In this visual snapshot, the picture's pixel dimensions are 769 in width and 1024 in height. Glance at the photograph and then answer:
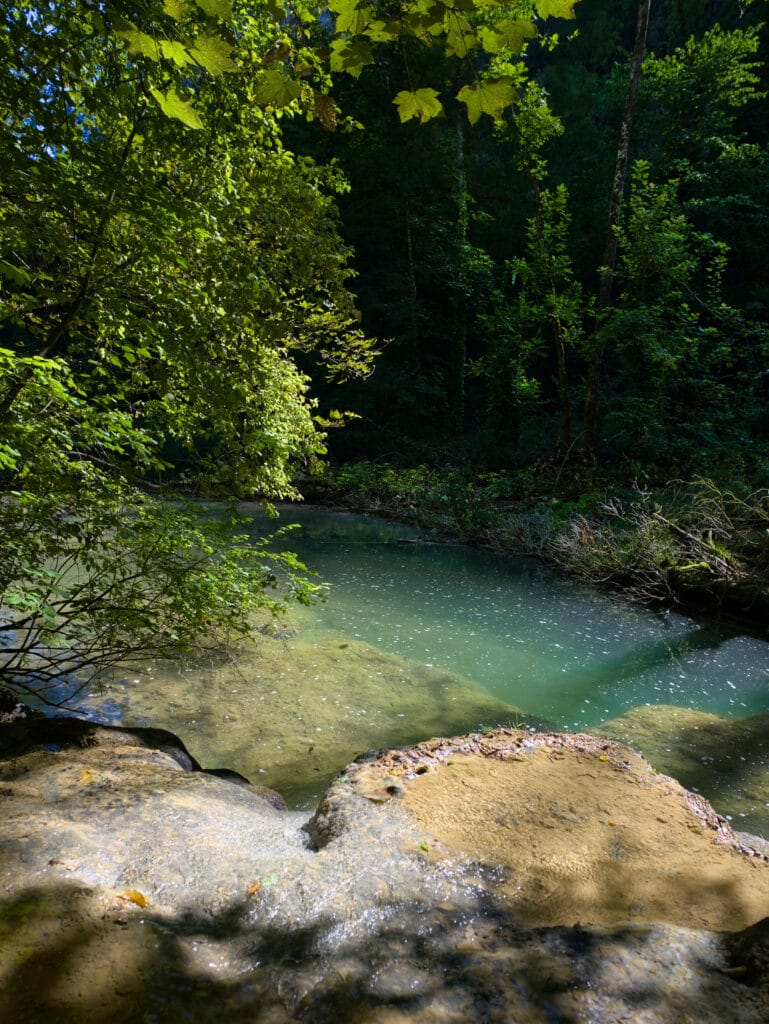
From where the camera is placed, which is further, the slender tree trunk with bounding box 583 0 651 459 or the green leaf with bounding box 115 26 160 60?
the slender tree trunk with bounding box 583 0 651 459

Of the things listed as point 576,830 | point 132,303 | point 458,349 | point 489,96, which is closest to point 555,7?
point 489,96

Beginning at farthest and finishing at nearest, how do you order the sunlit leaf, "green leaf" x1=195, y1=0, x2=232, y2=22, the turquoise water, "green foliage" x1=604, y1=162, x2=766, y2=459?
1. "green foliage" x1=604, y1=162, x2=766, y2=459
2. the turquoise water
3. the sunlit leaf
4. "green leaf" x1=195, y1=0, x2=232, y2=22

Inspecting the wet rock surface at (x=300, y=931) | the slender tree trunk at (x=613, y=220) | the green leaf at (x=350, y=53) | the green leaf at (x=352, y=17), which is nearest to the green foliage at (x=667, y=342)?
the slender tree trunk at (x=613, y=220)

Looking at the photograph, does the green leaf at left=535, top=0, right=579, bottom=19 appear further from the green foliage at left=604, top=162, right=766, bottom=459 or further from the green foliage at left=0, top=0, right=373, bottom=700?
the green foliage at left=604, top=162, right=766, bottom=459

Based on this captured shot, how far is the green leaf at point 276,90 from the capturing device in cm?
161

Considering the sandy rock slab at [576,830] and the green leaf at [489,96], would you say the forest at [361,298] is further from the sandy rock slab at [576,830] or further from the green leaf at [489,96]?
the sandy rock slab at [576,830]

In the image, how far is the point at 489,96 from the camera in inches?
64.7

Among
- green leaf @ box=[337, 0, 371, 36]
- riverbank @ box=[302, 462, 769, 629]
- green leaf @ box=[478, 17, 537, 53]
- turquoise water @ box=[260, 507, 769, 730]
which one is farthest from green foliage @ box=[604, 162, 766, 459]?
green leaf @ box=[337, 0, 371, 36]

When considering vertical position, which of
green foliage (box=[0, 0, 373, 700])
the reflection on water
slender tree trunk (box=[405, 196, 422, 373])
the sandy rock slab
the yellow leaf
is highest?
slender tree trunk (box=[405, 196, 422, 373])

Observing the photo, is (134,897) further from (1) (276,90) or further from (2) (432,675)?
(2) (432,675)

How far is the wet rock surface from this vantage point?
1.49 metres

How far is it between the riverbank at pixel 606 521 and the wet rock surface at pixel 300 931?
6824mm

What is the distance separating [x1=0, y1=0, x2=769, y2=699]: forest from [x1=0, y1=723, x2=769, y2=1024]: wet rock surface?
1150 mm

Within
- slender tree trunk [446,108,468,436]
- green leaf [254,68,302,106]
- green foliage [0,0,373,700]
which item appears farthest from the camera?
slender tree trunk [446,108,468,436]
